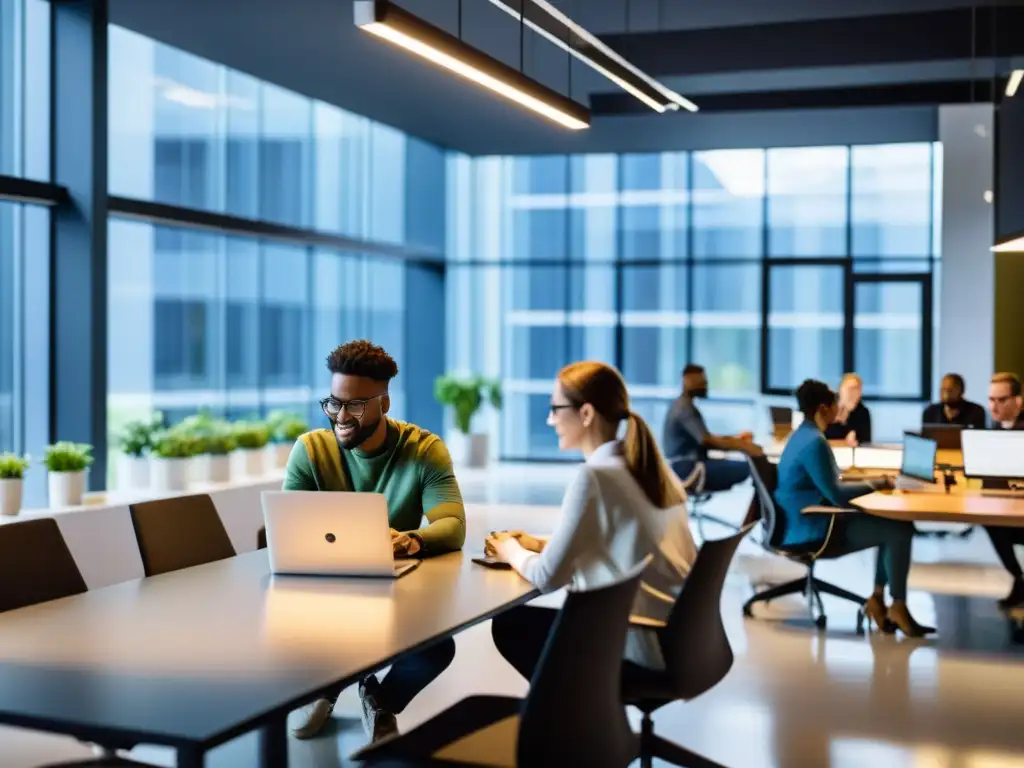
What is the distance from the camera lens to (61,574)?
3.94 m

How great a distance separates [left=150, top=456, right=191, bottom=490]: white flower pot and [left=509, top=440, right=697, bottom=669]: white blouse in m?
4.80

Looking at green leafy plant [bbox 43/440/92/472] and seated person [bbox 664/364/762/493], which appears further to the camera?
seated person [bbox 664/364/762/493]

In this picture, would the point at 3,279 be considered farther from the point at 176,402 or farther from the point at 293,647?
the point at 293,647

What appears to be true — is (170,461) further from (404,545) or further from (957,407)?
(957,407)

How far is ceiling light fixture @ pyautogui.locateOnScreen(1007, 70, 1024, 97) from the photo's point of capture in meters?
6.49

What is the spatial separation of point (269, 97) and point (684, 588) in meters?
9.76

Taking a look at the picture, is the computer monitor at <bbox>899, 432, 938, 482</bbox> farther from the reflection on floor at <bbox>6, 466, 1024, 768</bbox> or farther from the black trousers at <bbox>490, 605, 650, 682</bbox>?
the black trousers at <bbox>490, 605, 650, 682</bbox>

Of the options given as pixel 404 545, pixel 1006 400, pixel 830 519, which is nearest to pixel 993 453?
pixel 830 519

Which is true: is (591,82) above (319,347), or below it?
above

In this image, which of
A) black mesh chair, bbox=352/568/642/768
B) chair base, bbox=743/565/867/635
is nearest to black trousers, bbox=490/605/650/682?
black mesh chair, bbox=352/568/642/768

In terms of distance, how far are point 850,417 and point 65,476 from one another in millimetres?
5990

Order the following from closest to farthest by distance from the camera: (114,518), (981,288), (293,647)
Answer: (293,647)
(114,518)
(981,288)

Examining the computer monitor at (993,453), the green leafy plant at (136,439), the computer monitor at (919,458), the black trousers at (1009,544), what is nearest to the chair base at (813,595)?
the computer monitor at (919,458)

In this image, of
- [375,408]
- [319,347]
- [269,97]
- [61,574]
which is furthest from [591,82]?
[61,574]
